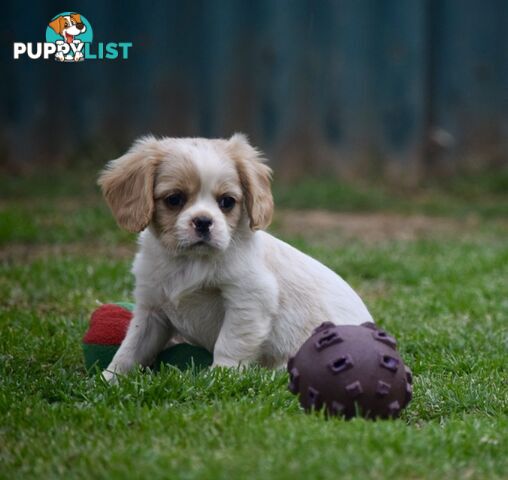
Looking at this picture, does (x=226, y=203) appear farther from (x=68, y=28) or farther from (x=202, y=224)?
(x=68, y=28)

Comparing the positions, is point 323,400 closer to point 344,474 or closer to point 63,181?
point 344,474

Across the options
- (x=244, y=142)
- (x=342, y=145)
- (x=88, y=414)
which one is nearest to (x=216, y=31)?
(x=342, y=145)

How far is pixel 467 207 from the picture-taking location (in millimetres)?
11750

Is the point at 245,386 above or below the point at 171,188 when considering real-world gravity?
below

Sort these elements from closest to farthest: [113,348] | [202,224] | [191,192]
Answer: [202,224] < [191,192] < [113,348]

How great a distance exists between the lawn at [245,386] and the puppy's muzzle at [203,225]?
2.03ft

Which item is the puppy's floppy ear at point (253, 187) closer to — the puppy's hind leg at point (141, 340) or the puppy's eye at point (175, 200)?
the puppy's eye at point (175, 200)

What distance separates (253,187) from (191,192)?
313 millimetres

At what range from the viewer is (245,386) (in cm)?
437

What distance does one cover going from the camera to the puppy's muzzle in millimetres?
4551

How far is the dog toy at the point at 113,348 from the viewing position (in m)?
4.99

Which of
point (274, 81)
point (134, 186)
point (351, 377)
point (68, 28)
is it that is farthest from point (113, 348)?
point (274, 81)

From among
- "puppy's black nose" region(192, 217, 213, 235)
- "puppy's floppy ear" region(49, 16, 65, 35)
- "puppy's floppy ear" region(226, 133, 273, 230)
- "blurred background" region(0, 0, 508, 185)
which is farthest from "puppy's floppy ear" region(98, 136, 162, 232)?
"blurred background" region(0, 0, 508, 185)

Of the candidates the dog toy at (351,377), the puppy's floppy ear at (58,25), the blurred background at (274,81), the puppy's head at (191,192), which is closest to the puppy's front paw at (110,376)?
the puppy's head at (191,192)
